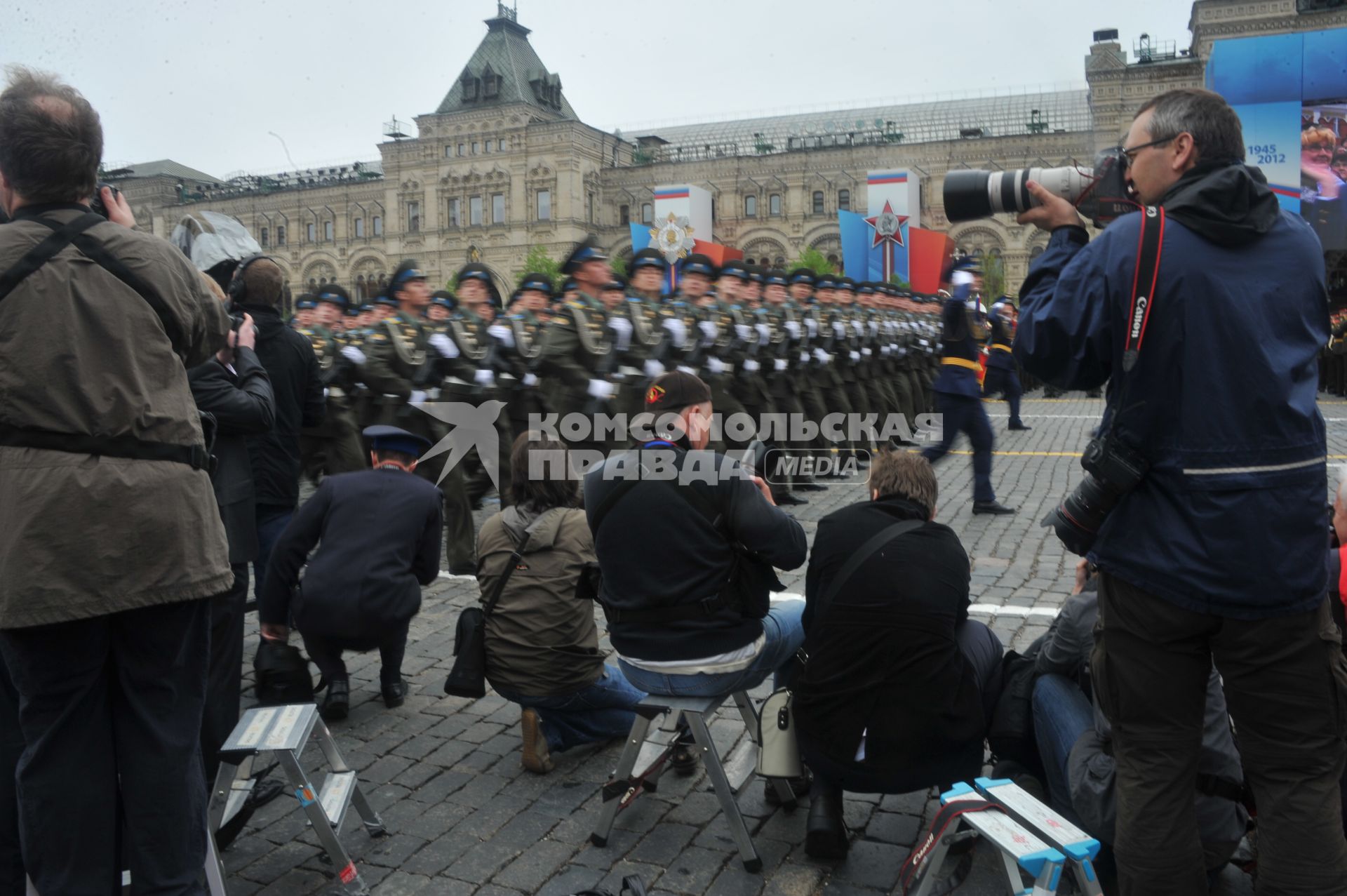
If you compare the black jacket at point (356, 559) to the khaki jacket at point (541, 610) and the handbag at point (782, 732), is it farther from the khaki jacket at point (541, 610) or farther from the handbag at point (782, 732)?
the handbag at point (782, 732)

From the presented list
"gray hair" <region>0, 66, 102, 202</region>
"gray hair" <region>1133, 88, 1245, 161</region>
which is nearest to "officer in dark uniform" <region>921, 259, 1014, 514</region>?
"gray hair" <region>1133, 88, 1245, 161</region>

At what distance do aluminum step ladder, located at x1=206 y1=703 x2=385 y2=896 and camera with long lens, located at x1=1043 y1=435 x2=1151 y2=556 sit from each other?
211 centimetres

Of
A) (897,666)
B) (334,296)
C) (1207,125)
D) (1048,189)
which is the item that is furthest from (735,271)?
(1207,125)

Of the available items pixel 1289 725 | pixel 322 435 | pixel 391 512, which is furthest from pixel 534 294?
pixel 1289 725

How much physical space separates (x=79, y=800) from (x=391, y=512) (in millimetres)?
2183

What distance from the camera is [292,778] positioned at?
117 inches

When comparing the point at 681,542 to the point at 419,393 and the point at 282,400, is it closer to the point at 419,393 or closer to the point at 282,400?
the point at 282,400

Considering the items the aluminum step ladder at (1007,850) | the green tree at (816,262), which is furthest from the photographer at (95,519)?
the green tree at (816,262)

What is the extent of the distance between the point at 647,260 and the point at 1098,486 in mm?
7169

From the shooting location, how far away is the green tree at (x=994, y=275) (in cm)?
5097

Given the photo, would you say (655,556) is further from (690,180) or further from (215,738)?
(690,180)

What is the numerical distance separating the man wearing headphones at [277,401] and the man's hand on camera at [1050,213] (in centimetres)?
348

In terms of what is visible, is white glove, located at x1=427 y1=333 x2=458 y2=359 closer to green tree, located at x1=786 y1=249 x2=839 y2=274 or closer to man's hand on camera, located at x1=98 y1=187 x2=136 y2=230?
man's hand on camera, located at x1=98 y1=187 x2=136 y2=230

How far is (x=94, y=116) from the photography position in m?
2.34
